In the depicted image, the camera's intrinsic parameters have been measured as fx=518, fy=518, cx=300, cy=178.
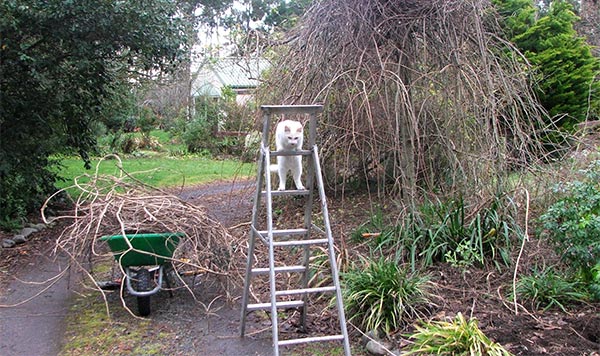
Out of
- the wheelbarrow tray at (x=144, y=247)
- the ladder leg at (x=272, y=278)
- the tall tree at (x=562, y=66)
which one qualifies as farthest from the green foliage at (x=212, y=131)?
the ladder leg at (x=272, y=278)

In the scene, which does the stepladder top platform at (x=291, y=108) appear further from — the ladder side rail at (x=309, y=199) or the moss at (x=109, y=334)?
the moss at (x=109, y=334)

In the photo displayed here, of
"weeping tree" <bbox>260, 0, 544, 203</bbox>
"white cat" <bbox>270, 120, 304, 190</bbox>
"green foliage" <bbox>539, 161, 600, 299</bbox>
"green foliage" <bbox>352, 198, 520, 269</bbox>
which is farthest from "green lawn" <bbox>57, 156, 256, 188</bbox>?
"green foliage" <bbox>539, 161, 600, 299</bbox>

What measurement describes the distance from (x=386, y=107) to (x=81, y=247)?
131 inches

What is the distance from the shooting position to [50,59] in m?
7.04

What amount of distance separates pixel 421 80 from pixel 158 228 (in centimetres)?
332

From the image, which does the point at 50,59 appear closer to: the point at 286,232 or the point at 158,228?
the point at 158,228

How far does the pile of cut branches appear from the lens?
4.60 metres

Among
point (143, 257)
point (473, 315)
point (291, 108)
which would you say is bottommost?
point (473, 315)

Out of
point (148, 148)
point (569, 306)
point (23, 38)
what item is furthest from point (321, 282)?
point (148, 148)

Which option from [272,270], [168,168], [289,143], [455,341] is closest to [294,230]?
[272,270]

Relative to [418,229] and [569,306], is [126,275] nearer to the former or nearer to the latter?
[418,229]

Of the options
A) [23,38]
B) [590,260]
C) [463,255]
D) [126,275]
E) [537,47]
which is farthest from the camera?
[537,47]

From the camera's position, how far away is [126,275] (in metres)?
4.50

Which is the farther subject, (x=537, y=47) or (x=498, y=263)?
(x=537, y=47)
